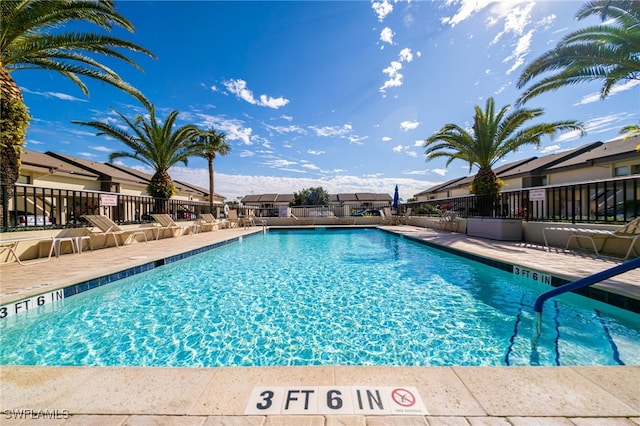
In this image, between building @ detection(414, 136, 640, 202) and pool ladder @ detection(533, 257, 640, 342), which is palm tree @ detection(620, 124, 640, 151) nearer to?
building @ detection(414, 136, 640, 202)

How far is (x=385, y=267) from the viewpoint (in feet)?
20.4

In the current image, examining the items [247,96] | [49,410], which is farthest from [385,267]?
[247,96]

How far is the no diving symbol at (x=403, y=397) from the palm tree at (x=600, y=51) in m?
8.84

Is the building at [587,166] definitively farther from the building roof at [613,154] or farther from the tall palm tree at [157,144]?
the tall palm tree at [157,144]

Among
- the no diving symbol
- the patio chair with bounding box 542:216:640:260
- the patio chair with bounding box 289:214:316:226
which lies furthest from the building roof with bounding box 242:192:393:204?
the no diving symbol

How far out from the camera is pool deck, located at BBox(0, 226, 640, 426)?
4.64ft

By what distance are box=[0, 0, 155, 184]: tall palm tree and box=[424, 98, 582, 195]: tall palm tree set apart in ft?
38.7

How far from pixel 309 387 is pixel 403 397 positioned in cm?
59

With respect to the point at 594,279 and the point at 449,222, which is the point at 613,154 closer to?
the point at 449,222

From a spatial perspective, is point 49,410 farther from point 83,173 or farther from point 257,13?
point 83,173

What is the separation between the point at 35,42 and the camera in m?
6.18

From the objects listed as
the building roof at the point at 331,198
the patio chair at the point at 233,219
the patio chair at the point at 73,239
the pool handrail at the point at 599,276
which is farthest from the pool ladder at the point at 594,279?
the building roof at the point at 331,198

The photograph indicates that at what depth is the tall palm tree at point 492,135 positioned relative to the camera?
985 centimetres

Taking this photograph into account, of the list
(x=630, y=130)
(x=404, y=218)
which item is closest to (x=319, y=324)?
(x=630, y=130)
